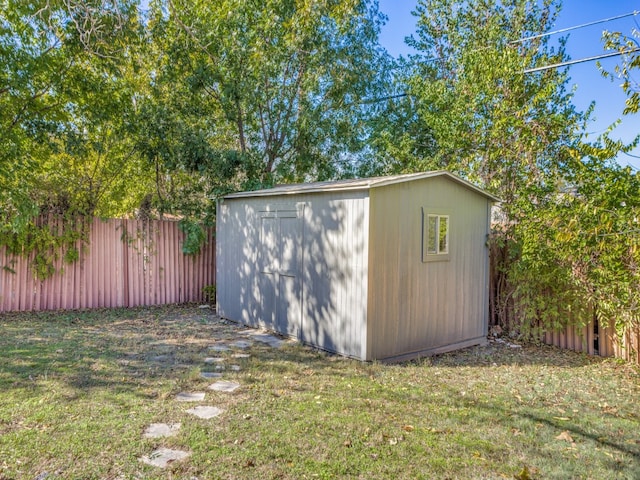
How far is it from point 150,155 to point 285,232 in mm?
4138

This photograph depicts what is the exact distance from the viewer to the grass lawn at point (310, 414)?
274 cm

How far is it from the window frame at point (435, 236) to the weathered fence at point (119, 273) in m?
5.35

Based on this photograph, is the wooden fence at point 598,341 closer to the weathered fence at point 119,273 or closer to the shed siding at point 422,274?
the shed siding at point 422,274

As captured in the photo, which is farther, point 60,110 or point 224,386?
point 60,110

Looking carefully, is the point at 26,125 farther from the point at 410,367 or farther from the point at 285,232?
the point at 410,367

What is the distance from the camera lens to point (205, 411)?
11.7 feet

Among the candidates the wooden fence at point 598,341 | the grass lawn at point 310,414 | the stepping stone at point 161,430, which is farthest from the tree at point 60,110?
the wooden fence at point 598,341

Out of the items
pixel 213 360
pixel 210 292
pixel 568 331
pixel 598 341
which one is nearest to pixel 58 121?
pixel 210 292

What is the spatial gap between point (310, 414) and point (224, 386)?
1052mm

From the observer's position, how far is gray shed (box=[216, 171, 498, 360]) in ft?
17.0

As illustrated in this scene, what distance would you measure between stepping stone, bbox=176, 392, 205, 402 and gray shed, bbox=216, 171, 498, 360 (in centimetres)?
193

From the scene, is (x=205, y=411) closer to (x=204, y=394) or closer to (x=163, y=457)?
(x=204, y=394)

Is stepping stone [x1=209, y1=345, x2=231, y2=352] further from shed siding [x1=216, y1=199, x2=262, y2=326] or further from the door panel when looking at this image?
shed siding [x1=216, y1=199, x2=262, y2=326]

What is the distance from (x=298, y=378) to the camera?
4.51 metres
